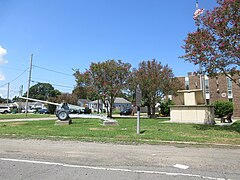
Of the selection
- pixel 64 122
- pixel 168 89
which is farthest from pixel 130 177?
pixel 168 89

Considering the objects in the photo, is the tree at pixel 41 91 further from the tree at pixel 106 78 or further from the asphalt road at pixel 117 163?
the asphalt road at pixel 117 163

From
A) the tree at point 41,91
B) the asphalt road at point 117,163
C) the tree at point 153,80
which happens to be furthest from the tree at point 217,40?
the tree at point 41,91

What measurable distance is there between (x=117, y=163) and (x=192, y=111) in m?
14.3

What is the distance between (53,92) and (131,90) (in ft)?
316

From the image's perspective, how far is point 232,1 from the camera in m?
11.1

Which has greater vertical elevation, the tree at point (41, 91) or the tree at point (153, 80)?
the tree at point (41, 91)

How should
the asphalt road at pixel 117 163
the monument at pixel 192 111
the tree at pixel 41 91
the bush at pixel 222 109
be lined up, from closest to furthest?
1. the asphalt road at pixel 117 163
2. the monument at pixel 192 111
3. the bush at pixel 222 109
4. the tree at pixel 41 91

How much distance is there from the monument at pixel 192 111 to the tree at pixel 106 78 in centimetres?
994

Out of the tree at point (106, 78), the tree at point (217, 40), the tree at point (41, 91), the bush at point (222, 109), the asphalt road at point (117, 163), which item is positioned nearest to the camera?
the asphalt road at point (117, 163)

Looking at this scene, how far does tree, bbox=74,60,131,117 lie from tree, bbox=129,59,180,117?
1.47m

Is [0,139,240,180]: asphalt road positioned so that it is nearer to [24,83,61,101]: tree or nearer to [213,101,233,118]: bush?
[213,101,233,118]: bush

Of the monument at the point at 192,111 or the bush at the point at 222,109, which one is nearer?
the monument at the point at 192,111

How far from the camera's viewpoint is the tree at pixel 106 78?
28.2m

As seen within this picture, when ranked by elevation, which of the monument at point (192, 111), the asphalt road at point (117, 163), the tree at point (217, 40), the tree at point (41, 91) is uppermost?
the tree at point (41, 91)
